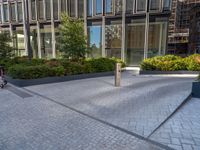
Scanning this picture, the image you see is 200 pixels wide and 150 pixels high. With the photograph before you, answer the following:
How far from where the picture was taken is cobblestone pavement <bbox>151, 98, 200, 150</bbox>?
3.42 meters

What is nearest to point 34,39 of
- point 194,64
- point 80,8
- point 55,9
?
point 55,9

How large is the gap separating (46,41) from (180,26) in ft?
103

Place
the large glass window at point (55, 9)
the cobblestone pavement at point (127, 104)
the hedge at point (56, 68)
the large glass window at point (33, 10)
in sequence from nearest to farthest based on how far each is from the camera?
the cobblestone pavement at point (127, 104), the hedge at point (56, 68), the large glass window at point (55, 9), the large glass window at point (33, 10)

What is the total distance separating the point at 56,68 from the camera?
10.2 metres

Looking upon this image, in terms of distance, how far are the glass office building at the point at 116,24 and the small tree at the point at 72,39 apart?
4250mm

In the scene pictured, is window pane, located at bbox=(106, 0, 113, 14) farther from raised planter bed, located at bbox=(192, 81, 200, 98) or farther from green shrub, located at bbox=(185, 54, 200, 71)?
raised planter bed, located at bbox=(192, 81, 200, 98)

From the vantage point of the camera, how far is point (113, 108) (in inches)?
218

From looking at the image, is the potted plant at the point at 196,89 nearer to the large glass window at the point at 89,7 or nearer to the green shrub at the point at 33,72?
the green shrub at the point at 33,72

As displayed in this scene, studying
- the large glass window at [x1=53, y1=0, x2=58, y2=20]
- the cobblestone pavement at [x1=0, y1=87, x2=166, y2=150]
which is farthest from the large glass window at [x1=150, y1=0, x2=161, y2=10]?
the cobblestone pavement at [x1=0, y1=87, x2=166, y2=150]

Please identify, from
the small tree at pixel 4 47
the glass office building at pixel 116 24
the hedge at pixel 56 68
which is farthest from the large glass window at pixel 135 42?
the small tree at pixel 4 47

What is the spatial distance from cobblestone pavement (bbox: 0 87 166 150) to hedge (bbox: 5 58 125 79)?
12.7 feet

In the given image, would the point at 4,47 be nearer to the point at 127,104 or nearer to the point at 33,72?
the point at 33,72

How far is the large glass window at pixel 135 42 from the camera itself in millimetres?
18281

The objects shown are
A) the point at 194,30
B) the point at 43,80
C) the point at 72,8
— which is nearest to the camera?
the point at 43,80
